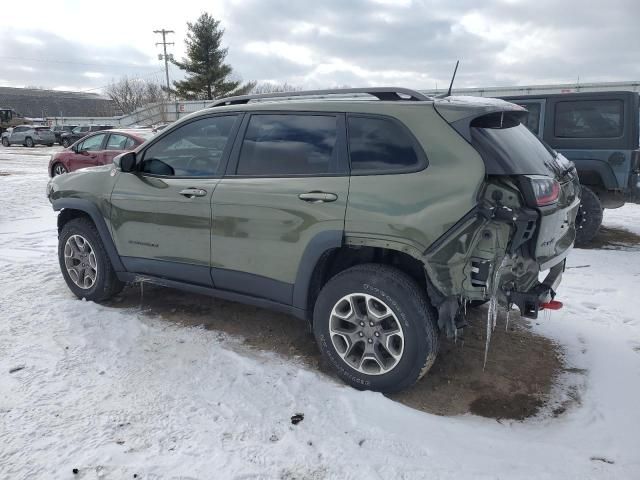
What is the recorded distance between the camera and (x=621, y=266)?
19.3 ft

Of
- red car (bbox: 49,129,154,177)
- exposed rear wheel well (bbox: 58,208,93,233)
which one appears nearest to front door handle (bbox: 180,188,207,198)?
exposed rear wheel well (bbox: 58,208,93,233)

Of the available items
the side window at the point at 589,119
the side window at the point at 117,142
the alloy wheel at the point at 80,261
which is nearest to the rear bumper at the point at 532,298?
the alloy wheel at the point at 80,261

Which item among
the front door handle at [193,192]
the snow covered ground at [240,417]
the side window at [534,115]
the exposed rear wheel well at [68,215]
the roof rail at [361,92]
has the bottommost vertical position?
the snow covered ground at [240,417]

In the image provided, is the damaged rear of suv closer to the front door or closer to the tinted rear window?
the tinted rear window

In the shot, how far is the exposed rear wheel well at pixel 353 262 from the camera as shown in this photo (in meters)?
3.23

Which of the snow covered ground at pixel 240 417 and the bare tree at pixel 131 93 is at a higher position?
the bare tree at pixel 131 93

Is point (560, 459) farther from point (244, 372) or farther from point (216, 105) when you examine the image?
point (216, 105)

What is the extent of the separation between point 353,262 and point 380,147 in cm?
80

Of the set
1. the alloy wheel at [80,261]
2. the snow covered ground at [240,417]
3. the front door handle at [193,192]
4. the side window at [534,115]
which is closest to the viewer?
the snow covered ground at [240,417]

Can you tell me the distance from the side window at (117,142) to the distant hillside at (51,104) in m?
65.7

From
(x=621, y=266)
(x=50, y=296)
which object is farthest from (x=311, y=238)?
(x=621, y=266)

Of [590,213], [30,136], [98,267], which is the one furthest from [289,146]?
[30,136]

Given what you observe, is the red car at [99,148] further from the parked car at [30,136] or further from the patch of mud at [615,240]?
the parked car at [30,136]

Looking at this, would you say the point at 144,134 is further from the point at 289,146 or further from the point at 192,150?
the point at 289,146
